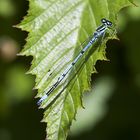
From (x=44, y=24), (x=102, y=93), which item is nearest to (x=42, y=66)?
(x=44, y=24)

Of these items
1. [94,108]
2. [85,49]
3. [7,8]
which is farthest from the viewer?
[94,108]

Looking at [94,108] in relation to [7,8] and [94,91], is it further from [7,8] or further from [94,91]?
[7,8]

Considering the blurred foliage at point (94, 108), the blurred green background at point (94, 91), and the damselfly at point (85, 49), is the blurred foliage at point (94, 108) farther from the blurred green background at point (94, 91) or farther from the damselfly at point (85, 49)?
the damselfly at point (85, 49)

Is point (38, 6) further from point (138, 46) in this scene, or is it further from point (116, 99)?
point (116, 99)

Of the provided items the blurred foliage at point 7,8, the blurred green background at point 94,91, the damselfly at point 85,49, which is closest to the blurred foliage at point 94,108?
the blurred green background at point 94,91

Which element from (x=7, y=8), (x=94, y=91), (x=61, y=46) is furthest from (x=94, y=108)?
(x=61, y=46)

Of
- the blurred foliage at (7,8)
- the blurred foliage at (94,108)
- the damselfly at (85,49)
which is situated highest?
the blurred foliage at (7,8)

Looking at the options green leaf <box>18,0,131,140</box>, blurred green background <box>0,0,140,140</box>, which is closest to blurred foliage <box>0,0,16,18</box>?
blurred green background <box>0,0,140,140</box>
